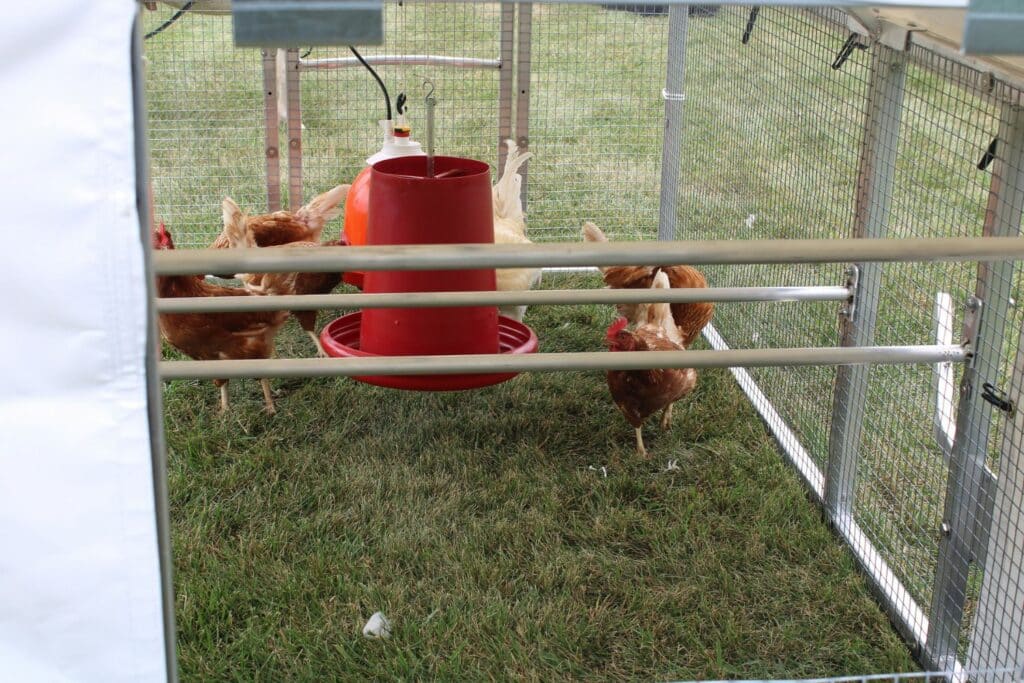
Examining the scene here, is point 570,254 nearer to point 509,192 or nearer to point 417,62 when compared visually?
point 509,192

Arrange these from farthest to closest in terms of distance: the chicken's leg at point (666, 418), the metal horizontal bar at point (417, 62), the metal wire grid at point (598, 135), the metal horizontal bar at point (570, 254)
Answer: the metal wire grid at point (598, 135) → the metal horizontal bar at point (417, 62) → the chicken's leg at point (666, 418) → the metal horizontal bar at point (570, 254)

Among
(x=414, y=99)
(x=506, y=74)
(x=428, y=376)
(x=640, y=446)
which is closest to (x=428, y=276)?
(x=428, y=376)

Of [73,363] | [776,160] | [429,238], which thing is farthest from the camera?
[776,160]

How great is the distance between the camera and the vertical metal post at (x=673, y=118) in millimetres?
4316

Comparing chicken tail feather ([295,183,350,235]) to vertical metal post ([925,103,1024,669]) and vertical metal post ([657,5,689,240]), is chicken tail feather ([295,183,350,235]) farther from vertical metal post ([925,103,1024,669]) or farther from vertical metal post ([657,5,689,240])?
vertical metal post ([925,103,1024,669])

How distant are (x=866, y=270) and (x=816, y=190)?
1.71 feet

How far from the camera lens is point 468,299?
1.71 m

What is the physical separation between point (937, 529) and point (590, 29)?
3.25m

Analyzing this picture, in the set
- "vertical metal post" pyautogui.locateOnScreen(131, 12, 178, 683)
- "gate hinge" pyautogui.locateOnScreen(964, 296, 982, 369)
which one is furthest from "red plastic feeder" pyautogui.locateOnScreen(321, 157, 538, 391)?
"vertical metal post" pyautogui.locateOnScreen(131, 12, 178, 683)

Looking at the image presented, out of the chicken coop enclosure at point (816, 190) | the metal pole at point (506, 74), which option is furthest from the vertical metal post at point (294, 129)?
the metal pole at point (506, 74)

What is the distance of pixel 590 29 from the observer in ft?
16.7

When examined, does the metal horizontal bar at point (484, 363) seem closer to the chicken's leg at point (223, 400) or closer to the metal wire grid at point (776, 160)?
the metal wire grid at point (776, 160)

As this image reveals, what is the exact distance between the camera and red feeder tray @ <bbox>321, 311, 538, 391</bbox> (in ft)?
8.45

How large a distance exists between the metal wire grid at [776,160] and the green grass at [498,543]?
29 cm
